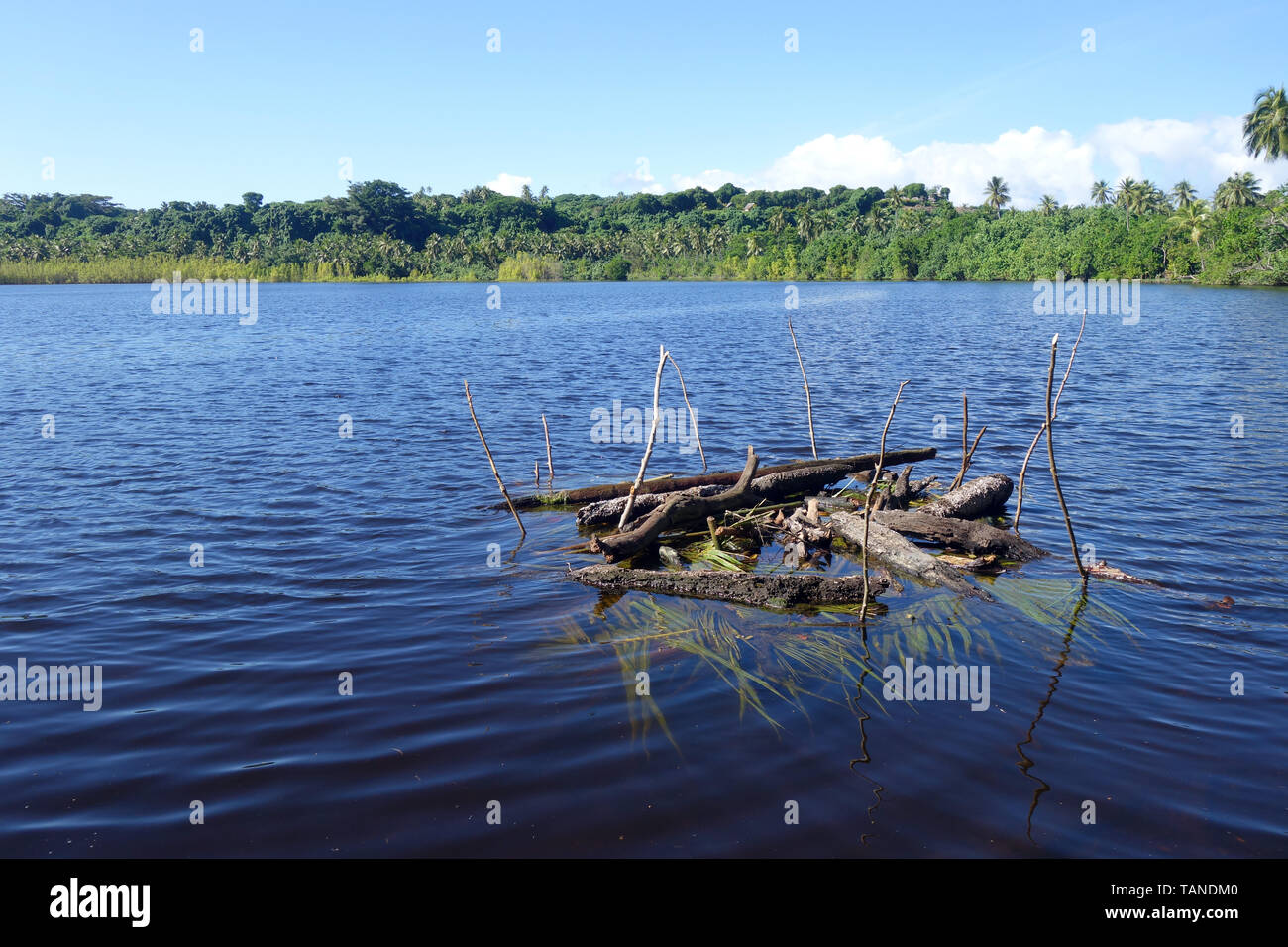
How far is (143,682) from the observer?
793 cm

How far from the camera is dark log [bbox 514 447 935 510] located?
12890 millimetres

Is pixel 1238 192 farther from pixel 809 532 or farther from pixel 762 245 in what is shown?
pixel 809 532

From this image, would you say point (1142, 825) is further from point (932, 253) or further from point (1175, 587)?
point (932, 253)

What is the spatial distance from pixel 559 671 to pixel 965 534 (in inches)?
237

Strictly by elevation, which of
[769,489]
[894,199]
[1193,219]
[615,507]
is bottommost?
[615,507]

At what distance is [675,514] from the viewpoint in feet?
38.1

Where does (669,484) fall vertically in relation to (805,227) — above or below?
below

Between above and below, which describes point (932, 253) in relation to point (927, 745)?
above

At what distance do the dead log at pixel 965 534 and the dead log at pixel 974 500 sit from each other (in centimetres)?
36

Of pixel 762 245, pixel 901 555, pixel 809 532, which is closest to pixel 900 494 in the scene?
Result: pixel 809 532

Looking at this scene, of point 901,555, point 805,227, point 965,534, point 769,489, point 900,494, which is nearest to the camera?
point 901,555

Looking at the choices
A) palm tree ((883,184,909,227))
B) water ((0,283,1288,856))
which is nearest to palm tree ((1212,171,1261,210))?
palm tree ((883,184,909,227))

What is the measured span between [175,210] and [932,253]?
160208 mm
